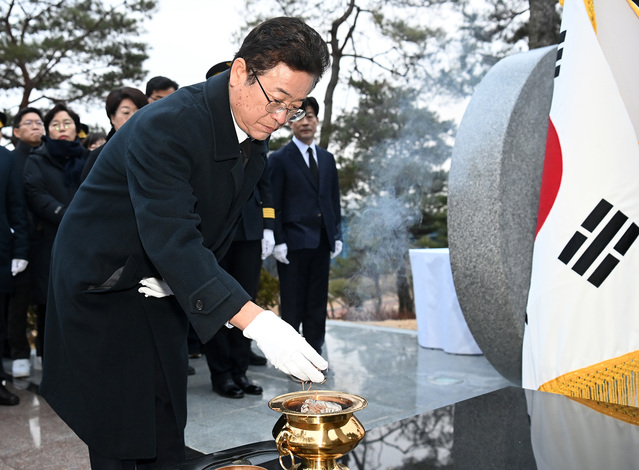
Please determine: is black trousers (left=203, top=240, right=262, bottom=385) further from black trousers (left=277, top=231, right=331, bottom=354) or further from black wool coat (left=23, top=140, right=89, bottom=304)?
black wool coat (left=23, top=140, right=89, bottom=304)

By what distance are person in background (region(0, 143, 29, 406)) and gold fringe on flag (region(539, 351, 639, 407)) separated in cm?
326

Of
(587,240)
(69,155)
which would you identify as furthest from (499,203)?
(69,155)

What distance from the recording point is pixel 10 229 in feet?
14.0

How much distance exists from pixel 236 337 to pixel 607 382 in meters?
2.20

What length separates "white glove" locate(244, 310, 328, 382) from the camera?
1.37 m

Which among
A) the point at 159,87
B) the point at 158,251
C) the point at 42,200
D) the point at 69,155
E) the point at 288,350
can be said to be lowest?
the point at 288,350

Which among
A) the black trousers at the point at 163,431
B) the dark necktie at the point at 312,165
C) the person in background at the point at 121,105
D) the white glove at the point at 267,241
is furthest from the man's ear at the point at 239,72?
the dark necktie at the point at 312,165

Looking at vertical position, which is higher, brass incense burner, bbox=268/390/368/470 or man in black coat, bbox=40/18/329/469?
man in black coat, bbox=40/18/329/469

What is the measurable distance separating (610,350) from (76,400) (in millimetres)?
2050

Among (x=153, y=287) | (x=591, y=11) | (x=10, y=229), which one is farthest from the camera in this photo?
(x=10, y=229)

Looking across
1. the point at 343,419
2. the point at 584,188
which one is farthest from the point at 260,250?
the point at 343,419

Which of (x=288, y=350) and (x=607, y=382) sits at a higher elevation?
(x=288, y=350)

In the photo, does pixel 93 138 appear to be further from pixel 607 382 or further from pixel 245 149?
pixel 607 382

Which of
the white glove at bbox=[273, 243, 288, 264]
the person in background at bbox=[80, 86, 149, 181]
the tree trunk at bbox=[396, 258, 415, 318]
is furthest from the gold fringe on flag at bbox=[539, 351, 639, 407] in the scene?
the tree trunk at bbox=[396, 258, 415, 318]
